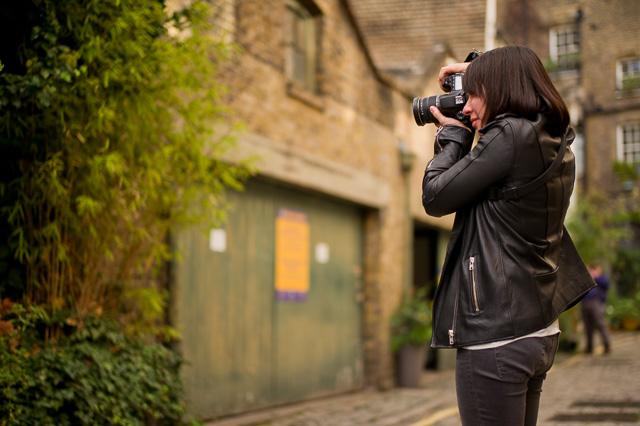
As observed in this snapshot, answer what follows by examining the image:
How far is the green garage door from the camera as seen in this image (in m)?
6.73

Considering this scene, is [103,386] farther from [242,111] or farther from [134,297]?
[242,111]

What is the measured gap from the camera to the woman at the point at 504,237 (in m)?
2.21

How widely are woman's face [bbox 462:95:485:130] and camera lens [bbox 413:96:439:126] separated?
0.15 metres

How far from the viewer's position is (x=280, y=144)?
7750 millimetres

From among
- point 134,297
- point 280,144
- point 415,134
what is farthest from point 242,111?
point 415,134

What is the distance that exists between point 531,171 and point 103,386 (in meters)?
3.04

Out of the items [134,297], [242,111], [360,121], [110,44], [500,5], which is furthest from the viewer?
[500,5]

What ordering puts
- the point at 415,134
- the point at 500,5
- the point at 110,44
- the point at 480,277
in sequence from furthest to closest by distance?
the point at 500,5 → the point at 415,134 → the point at 110,44 → the point at 480,277

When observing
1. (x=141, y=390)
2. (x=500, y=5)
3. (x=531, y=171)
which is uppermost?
(x=500, y=5)

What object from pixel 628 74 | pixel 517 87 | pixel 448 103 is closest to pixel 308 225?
pixel 448 103

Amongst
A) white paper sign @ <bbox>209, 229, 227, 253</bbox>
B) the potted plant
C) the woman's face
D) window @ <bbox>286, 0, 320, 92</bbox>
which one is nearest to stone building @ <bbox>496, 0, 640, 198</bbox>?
the potted plant

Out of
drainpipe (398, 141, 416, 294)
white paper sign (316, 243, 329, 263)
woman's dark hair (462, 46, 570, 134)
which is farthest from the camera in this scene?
drainpipe (398, 141, 416, 294)

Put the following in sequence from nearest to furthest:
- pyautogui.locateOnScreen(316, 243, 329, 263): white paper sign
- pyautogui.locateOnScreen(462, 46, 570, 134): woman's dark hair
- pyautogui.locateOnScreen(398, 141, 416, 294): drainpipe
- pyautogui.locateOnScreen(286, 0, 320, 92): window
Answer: pyautogui.locateOnScreen(462, 46, 570, 134): woman's dark hair → pyautogui.locateOnScreen(286, 0, 320, 92): window → pyautogui.locateOnScreen(316, 243, 329, 263): white paper sign → pyautogui.locateOnScreen(398, 141, 416, 294): drainpipe

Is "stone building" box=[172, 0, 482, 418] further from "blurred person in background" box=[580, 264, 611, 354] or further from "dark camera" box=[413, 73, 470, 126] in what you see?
"blurred person in background" box=[580, 264, 611, 354]
